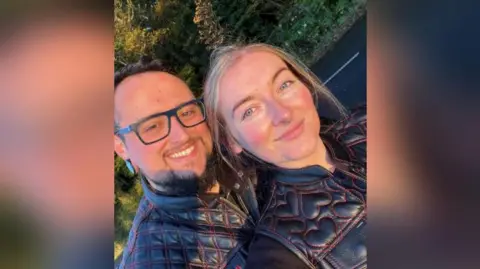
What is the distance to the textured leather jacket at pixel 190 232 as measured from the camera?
1229mm

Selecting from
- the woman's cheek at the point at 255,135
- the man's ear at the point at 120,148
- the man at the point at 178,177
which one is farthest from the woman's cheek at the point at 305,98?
the man's ear at the point at 120,148

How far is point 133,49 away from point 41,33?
276 mm

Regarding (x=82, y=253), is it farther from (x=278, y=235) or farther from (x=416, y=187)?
(x=416, y=187)

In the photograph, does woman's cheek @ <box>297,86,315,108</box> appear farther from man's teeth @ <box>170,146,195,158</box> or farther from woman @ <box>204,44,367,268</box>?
man's teeth @ <box>170,146,195,158</box>

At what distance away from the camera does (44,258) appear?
4.34 ft

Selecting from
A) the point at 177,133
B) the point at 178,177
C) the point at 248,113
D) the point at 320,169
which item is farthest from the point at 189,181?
the point at 320,169

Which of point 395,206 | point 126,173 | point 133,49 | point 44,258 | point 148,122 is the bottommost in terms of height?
point 44,258

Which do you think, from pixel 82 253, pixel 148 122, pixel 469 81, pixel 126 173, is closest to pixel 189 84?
pixel 148 122

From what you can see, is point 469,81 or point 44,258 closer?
point 469,81

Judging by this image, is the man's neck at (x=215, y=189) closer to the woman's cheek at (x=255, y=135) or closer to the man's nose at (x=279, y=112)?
the woman's cheek at (x=255, y=135)

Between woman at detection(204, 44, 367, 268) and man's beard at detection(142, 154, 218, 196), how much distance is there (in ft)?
0.30

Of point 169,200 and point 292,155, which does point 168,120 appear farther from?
point 292,155

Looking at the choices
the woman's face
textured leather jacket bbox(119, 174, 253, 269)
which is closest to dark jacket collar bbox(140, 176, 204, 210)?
textured leather jacket bbox(119, 174, 253, 269)

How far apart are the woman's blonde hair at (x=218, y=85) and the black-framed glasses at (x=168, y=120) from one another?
27 mm
